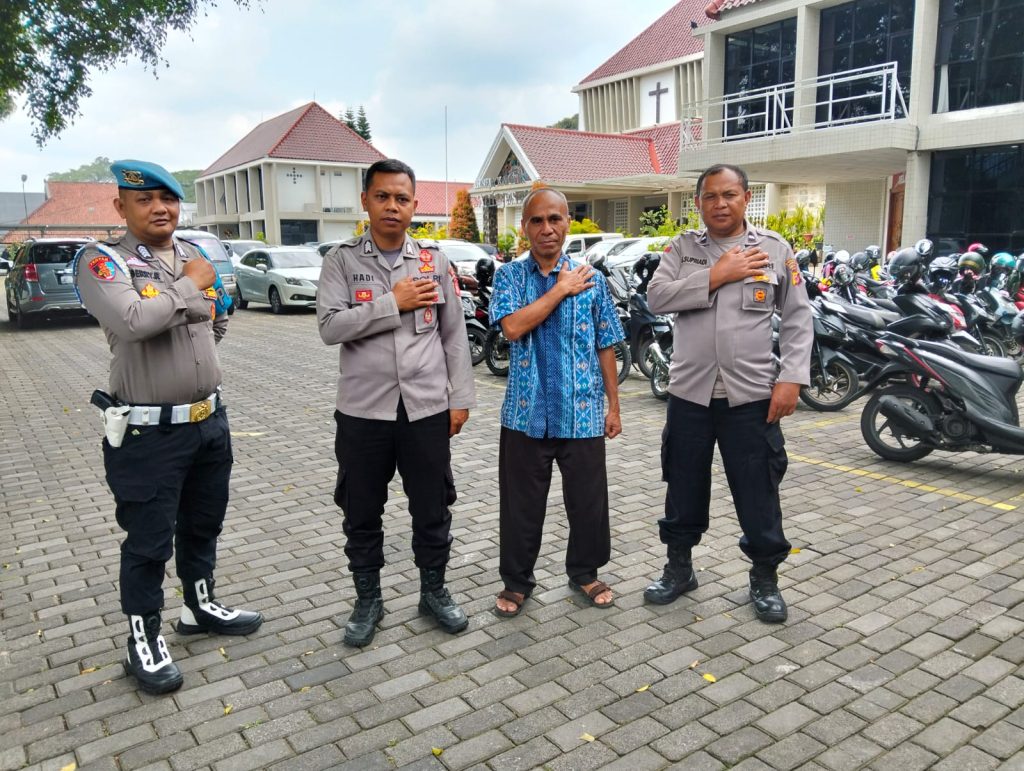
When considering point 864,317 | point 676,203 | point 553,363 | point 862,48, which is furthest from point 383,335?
point 676,203

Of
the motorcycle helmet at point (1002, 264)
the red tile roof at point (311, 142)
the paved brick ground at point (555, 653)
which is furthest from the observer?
the red tile roof at point (311, 142)

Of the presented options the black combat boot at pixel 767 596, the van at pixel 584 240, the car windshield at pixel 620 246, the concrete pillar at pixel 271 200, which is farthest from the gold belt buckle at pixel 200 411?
the concrete pillar at pixel 271 200

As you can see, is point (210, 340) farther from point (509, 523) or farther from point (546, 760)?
point (546, 760)

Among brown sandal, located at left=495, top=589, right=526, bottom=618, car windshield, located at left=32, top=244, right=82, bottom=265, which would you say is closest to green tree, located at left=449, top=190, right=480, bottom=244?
car windshield, located at left=32, top=244, right=82, bottom=265

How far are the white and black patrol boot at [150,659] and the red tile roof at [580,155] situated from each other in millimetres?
27577

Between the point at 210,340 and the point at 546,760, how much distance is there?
76.2 inches

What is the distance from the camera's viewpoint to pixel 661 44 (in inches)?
1506

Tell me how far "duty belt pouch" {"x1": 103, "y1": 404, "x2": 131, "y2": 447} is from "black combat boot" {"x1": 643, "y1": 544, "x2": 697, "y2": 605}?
2.27 meters

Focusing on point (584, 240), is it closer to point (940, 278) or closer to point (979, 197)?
point (979, 197)

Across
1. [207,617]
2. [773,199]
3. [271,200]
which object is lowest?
[207,617]

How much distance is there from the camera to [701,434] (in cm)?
361

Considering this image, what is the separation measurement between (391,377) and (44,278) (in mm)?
15193

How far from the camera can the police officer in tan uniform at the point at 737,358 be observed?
345 centimetres

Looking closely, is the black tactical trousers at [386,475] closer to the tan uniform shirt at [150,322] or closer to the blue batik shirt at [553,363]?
the blue batik shirt at [553,363]
